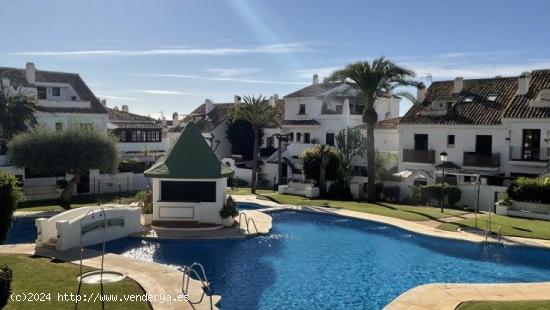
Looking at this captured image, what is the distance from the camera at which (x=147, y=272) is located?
17.2 meters

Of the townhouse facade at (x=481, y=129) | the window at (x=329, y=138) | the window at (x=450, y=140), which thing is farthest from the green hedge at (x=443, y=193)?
the window at (x=329, y=138)

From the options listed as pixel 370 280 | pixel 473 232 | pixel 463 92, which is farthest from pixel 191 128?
pixel 463 92

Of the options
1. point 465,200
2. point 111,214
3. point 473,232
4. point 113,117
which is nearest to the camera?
point 111,214

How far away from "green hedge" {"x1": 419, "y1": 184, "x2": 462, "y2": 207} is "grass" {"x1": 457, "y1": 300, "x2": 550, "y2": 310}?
19855 mm

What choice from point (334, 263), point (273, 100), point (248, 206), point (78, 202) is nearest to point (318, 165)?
point (248, 206)

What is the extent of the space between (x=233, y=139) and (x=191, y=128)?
33835 mm

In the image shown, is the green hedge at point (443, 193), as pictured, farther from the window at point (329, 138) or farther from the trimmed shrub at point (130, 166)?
the trimmed shrub at point (130, 166)

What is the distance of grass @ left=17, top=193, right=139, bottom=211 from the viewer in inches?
1267

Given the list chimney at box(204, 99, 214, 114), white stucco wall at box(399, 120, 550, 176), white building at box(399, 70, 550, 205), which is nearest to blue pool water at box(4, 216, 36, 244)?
white building at box(399, 70, 550, 205)

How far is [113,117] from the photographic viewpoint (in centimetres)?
5781

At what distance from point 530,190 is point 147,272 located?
81.2ft

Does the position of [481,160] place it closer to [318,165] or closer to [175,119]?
[318,165]

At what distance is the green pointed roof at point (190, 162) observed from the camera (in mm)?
26016

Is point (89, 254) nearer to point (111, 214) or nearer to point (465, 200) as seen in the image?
point (111, 214)
